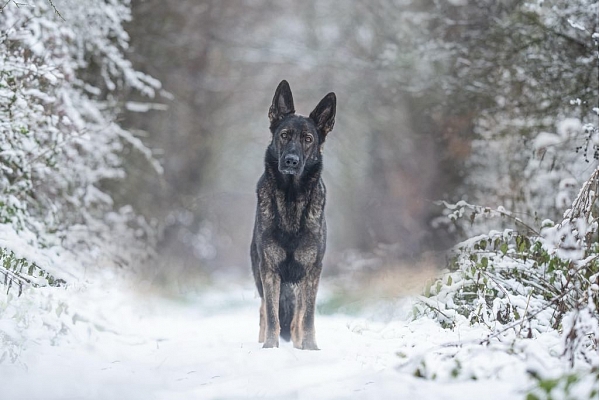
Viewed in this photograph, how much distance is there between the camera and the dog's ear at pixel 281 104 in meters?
6.16

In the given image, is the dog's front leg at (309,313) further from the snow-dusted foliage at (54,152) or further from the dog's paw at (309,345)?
the snow-dusted foliage at (54,152)

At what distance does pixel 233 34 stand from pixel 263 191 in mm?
15131

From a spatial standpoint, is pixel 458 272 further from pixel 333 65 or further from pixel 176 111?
pixel 333 65

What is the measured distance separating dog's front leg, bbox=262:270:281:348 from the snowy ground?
0.21 m

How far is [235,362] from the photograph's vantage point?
4.69m

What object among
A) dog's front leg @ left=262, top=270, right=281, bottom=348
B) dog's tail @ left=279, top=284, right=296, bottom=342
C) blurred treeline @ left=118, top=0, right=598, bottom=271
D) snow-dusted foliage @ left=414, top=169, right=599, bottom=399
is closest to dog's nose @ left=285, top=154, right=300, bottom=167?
dog's front leg @ left=262, top=270, right=281, bottom=348

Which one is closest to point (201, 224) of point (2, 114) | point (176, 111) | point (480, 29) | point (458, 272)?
point (176, 111)

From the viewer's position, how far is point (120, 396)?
13.1 ft

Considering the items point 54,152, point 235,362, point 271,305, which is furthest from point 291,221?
point 54,152

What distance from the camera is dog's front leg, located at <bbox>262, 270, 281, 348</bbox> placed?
224 inches

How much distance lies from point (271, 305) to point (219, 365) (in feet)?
3.92

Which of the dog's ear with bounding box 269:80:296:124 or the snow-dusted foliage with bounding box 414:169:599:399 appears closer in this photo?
the snow-dusted foliage with bounding box 414:169:599:399

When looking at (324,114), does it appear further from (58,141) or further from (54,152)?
(58,141)

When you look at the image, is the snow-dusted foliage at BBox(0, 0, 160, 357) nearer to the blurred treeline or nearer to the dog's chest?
the blurred treeline
